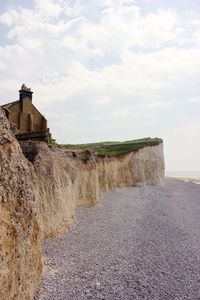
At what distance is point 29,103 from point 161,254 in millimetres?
22742

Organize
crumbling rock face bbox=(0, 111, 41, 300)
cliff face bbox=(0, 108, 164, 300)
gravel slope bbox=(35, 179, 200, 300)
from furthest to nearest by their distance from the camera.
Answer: gravel slope bbox=(35, 179, 200, 300) → cliff face bbox=(0, 108, 164, 300) → crumbling rock face bbox=(0, 111, 41, 300)

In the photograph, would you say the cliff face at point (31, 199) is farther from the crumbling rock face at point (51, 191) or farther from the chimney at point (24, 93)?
the chimney at point (24, 93)

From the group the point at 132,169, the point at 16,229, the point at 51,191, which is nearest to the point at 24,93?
the point at 132,169

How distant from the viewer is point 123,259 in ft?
45.7

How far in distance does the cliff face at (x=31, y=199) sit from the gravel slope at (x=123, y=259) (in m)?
1.05

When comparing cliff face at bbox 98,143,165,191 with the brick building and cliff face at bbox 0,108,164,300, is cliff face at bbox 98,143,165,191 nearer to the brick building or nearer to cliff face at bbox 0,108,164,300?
→ cliff face at bbox 0,108,164,300

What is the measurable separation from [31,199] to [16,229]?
154cm

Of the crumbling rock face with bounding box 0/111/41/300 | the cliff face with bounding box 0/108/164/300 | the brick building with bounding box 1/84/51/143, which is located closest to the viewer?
the crumbling rock face with bounding box 0/111/41/300

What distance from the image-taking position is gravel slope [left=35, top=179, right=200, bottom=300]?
10.9 m

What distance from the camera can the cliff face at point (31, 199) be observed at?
8008mm

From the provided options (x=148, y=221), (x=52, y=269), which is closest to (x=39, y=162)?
(x=52, y=269)

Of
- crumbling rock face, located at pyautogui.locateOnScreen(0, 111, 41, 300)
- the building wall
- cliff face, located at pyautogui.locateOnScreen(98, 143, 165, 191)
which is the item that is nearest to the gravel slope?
crumbling rock face, located at pyautogui.locateOnScreen(0, 111, 41, 300)

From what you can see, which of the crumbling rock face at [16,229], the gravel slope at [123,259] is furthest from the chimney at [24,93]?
the crumbling rock face at [16,229]

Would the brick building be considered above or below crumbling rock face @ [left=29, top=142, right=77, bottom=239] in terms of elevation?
above
